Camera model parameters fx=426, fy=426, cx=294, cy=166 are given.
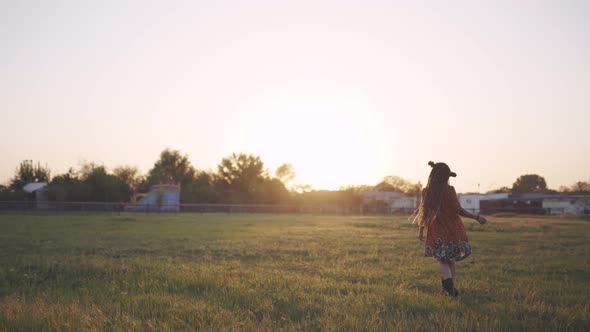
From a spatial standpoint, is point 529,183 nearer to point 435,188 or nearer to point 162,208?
point 162,208

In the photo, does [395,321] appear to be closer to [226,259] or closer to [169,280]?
[169,280]

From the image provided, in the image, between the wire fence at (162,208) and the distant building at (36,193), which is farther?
the distant building at (36,193)

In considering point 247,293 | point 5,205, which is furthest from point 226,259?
point 5,205

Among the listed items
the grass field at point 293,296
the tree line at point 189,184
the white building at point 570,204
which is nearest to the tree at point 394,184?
the tree line at point 189,184

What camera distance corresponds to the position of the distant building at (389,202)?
77.9 m

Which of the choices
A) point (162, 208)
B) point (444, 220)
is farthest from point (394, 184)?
point (444, 220)

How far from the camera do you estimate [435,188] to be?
22.3 ft

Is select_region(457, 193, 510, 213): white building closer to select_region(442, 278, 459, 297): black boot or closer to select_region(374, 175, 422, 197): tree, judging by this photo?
select_region(374, 175, 422, 197): tree

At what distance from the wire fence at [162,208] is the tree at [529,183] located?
83852 millimetres

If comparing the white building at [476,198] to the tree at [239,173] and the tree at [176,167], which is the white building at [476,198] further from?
the tree at [176,167]

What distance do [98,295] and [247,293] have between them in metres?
2.04

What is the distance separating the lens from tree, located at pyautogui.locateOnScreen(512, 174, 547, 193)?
139625mm

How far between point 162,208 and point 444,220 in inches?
2316

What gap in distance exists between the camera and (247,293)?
19.5 ft
